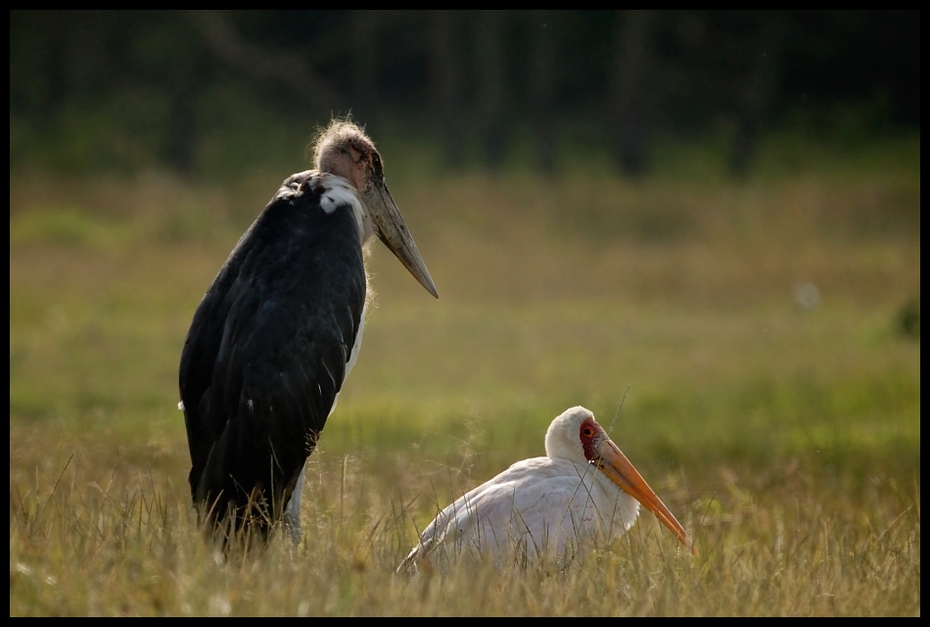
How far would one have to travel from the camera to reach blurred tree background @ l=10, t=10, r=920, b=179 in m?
26.7

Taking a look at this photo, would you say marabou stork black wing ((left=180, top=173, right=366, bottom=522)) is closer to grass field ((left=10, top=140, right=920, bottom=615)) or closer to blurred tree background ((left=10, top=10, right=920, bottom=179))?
grass field ((left=10, top=140, right=920, bottom=615))

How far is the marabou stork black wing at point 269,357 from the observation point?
397cm

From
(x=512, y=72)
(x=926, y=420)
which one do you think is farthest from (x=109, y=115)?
(x=926, y=420)

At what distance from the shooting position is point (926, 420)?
793cm

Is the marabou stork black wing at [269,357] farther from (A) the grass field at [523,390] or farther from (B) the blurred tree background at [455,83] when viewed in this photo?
(B) the blurred tree background at [455,83]

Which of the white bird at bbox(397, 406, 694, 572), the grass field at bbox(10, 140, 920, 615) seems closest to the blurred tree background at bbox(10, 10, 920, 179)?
the grass field at bbox(10, 140, 920, 615)

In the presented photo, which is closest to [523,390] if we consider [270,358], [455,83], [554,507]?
[554,507]

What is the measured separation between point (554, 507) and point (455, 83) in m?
23.4

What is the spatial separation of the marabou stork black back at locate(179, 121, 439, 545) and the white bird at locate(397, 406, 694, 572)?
499mm

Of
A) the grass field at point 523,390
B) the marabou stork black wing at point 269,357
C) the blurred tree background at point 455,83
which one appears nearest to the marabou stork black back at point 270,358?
the marabou stork black wing at point 269,357

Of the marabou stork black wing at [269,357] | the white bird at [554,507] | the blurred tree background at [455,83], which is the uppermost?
the blurred tree background at [455,83]

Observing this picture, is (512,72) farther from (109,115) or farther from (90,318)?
(90,318)

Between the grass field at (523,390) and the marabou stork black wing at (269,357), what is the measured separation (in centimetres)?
19

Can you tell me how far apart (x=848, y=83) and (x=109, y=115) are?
16.3 m
